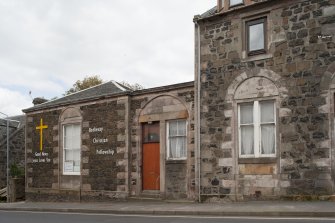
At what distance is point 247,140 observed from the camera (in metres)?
17.0

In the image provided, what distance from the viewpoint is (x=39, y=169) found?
24.3 meters

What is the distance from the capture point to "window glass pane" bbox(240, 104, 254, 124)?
16978 millimetres

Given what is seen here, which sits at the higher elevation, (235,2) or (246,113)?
(235,2)

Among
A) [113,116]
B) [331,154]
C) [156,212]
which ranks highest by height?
[113,116]

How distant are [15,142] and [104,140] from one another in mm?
13741

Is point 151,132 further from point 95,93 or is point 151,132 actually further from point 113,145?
point 95,93

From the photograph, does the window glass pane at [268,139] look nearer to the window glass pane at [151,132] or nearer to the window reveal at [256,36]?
the window reveal at [256,36]

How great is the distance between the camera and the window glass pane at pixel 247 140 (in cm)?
1688

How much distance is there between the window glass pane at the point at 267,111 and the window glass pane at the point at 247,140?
0.61 m

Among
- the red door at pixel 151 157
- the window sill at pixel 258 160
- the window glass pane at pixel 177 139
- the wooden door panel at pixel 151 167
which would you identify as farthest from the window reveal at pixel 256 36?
the wooden door panel at pixel 151 167

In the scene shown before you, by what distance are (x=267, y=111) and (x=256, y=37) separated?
2.74 meters

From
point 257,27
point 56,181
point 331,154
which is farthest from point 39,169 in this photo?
point 331,154

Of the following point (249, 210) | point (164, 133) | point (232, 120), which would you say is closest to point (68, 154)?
point (164, 133)

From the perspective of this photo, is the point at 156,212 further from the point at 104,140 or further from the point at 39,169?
the point at 39,169
